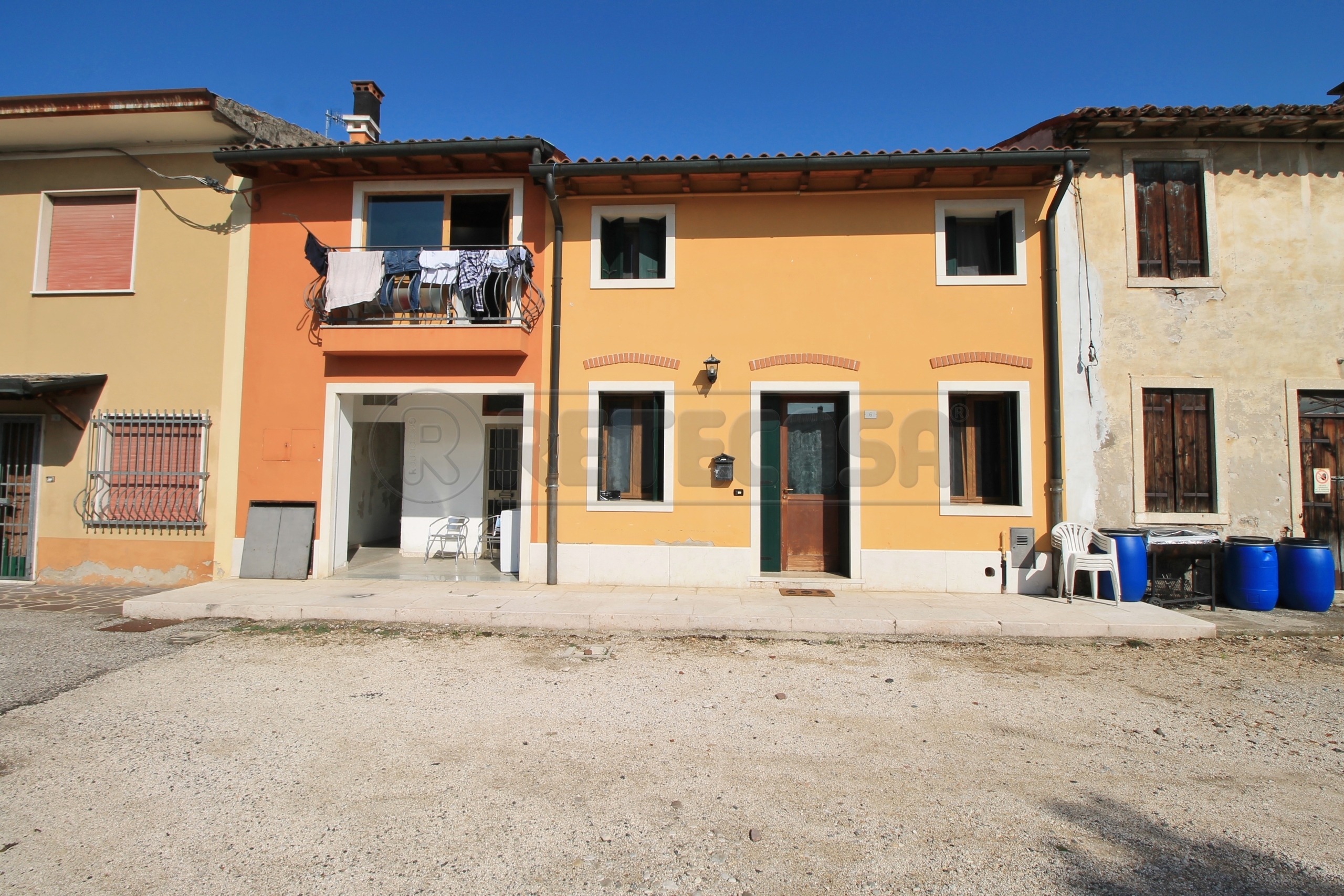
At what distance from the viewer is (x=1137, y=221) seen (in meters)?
8.65

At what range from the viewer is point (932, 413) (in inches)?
339

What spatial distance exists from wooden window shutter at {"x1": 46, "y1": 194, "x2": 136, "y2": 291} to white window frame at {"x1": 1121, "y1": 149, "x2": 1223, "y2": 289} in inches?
550

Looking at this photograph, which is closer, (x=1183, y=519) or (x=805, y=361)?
(x=1183, y=519)

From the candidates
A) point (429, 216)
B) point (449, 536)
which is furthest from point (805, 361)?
point (449, 536)

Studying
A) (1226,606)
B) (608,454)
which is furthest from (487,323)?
(1226,606)

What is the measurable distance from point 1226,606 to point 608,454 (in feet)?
26.9

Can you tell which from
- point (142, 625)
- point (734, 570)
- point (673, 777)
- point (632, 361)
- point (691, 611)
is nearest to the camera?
point (673, 777)

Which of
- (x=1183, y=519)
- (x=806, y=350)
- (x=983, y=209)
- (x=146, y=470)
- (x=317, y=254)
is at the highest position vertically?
(x=983, y=209)

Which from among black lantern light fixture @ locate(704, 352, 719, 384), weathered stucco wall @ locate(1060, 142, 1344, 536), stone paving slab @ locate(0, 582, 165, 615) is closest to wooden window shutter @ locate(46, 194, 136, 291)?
stone paving slab @ locate(0, 582, 165, 615)

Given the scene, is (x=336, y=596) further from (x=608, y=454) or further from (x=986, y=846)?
(x=986, y=846)

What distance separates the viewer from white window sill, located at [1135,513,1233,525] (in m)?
8.35

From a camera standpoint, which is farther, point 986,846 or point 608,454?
point 608,454

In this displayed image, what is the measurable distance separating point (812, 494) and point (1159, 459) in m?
4.51

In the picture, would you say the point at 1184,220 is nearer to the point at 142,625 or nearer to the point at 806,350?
the point at 806,350
